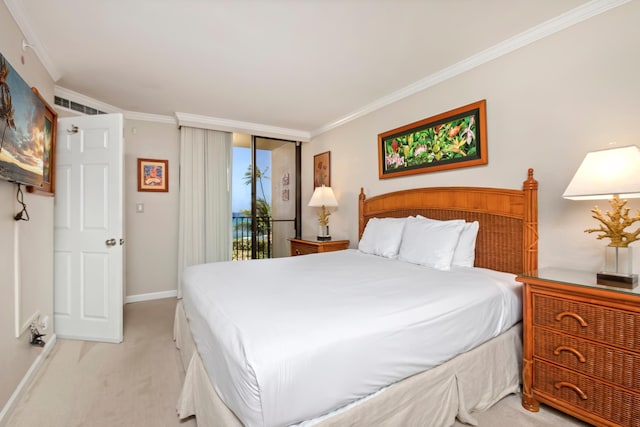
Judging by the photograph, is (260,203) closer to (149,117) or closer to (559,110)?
(149,117)

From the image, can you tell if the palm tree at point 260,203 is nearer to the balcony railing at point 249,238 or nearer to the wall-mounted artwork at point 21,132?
the balcony railing at point 249,238

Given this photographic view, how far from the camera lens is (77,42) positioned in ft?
7.36

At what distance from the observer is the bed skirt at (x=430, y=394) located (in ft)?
3.87

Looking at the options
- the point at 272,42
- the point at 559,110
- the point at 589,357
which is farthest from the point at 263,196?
the point at 589,357

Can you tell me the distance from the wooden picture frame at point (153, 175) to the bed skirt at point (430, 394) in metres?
2.78

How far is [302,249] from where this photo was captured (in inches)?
163

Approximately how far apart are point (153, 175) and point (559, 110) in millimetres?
4458

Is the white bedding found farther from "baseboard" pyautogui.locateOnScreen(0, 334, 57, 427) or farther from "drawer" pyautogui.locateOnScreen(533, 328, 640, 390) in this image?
"baseboard" pyautogui.locateOnScreen(0, 334, 57, 427)

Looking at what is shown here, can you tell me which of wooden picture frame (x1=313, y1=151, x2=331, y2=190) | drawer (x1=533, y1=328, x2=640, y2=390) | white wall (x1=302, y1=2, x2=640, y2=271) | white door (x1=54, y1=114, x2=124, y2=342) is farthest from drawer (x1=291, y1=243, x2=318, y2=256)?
drawer (x1=533, y1=328, x2=640, y2=390)

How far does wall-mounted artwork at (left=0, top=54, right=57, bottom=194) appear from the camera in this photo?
1.60m

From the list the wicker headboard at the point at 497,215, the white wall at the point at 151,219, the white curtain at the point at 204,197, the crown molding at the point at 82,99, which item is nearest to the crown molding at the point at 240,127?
the white curtain at the point at 204,197

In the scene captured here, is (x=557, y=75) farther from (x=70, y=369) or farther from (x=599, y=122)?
(x=70, y=369)

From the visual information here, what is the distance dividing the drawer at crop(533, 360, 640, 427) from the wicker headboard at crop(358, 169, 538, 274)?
2.49 ft

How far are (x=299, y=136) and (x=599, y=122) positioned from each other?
3672 millimetres
